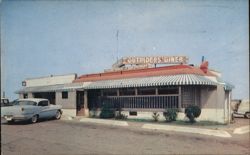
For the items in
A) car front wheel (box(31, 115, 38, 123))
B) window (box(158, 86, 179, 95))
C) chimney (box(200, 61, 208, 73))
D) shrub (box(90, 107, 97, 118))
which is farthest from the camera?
shrub (box(90, 107, 97, 118))

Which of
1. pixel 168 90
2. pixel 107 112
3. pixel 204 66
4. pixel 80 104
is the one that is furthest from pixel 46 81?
pixel 204 66

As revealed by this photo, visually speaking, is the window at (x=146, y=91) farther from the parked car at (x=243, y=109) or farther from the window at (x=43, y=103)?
the parked car at (x=243, y=109)

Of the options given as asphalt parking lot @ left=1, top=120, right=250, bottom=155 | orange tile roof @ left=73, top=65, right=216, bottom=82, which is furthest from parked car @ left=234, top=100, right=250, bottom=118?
asphalt parking lot @ left=1, top=120, right=250, bottom=155

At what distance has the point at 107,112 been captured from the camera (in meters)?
19.7

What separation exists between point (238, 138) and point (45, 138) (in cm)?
870

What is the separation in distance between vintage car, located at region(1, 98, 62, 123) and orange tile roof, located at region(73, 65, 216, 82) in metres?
3.26

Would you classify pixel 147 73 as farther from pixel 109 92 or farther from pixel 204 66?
pixel 204 66

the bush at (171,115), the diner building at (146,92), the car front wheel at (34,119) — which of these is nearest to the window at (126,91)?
the diner building at (146,92)

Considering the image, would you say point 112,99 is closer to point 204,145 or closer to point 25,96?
Result: point 25,96

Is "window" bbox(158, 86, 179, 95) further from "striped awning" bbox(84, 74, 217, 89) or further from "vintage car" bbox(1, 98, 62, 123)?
"vintage car" bbox(1, 98, 62, 123)

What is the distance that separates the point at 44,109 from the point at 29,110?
131cm

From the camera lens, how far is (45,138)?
34.2 ft

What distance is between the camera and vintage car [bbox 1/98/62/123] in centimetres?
1420

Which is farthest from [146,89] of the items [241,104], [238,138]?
[241,104]
